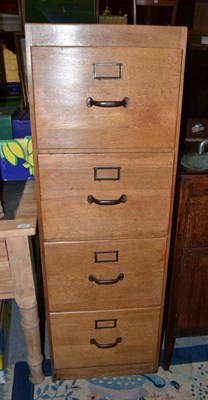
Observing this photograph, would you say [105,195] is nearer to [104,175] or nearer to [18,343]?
[104,175]

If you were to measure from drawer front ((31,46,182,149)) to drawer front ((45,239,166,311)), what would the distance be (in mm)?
333

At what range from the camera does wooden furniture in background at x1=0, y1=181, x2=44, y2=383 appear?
0.95 m

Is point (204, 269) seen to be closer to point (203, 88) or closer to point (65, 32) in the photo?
point (203, 88)

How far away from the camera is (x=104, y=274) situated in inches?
42.4

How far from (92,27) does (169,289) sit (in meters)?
0.90

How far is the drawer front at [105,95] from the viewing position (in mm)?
798

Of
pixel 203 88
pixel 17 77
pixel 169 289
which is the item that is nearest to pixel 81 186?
pixel 169 289

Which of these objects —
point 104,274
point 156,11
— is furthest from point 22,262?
point 156,11

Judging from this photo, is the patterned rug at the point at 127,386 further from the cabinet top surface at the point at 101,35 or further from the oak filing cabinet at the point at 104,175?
the cabinet top surface at the point at 101,35

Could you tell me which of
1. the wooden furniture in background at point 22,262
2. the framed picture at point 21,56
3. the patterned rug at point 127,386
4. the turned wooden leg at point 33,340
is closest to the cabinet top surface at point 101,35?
the wooden furniture in background at point 22,262

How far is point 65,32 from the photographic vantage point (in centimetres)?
77

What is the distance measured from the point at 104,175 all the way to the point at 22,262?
14.8 inches

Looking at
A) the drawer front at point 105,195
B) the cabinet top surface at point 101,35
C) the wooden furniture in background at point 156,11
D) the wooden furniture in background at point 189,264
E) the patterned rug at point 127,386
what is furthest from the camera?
the wooden furniture in background at point 156,11

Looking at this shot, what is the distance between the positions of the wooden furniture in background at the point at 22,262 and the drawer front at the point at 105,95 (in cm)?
25
